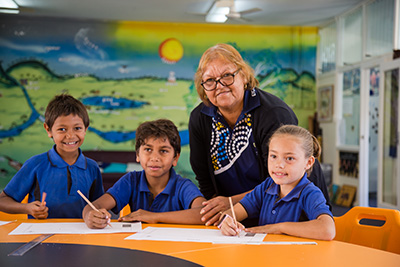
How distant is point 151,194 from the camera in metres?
2.03

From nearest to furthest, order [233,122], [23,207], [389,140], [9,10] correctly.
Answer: [23,207]
[233,122]
[389,140]
[9,10]

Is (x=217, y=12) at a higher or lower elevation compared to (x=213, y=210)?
higher

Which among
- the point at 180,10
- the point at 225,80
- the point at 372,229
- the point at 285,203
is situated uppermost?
the point at 180,10

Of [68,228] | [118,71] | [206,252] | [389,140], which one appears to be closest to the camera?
[206,252]

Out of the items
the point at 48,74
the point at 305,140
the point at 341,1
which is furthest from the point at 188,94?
the point at 305,140

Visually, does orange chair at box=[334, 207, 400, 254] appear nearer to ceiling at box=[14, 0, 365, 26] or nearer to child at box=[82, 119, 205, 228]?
Answer: child at box=[82, 119, 205, 228]

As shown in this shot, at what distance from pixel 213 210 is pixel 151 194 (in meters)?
0.41

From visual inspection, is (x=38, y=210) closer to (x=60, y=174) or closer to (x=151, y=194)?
(x=60, y=174)

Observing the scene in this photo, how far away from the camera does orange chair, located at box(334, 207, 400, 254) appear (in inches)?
64.1

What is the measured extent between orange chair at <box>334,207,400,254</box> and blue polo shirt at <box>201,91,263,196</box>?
1.53 feet

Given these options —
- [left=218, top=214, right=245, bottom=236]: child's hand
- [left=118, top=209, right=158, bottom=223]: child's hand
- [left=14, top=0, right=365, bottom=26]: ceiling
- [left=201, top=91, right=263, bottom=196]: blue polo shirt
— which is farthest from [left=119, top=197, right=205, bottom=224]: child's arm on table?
[left=14, top=0, right=365, bottom=26]: ceiling

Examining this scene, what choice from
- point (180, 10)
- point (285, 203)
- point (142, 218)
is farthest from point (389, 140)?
point (142, 218)

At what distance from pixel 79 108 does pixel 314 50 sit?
626cm

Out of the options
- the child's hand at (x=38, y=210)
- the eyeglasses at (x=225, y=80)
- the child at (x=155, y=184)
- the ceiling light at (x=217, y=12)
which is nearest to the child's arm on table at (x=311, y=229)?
the child at (x=155, y=184)
